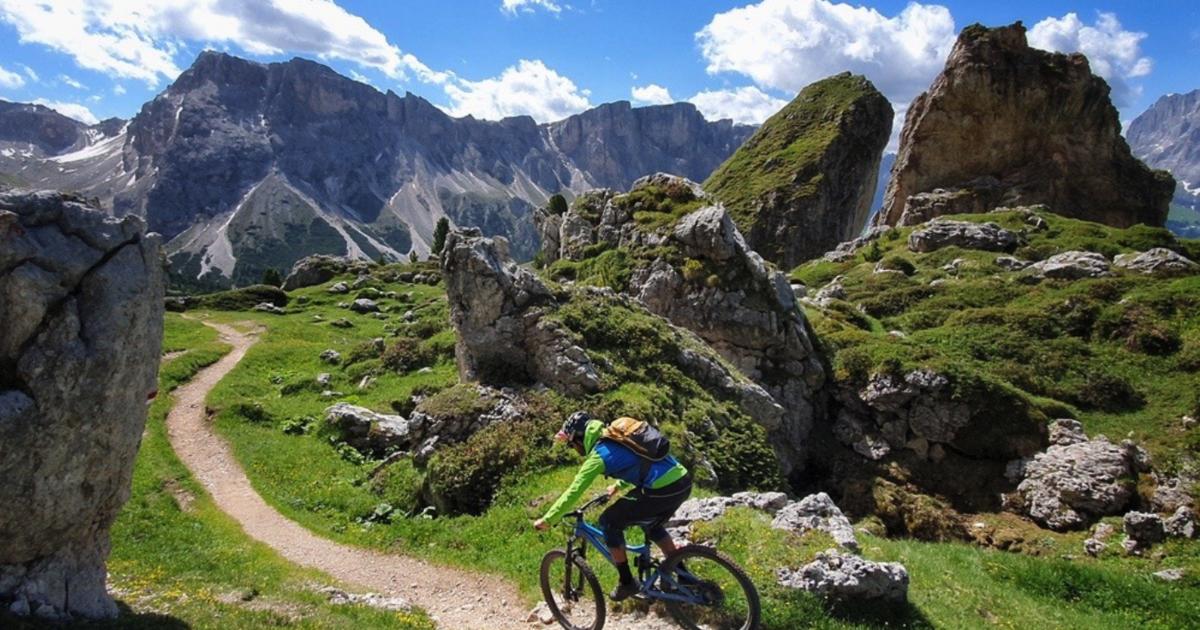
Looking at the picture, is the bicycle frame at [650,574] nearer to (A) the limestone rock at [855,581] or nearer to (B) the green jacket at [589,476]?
(B) the green jacket at [589,476]

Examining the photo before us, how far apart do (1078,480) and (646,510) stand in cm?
2550

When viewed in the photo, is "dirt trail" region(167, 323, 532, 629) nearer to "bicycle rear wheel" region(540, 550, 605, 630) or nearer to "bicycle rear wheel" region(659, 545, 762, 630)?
"bicycle rear wheel" region(540, 550, 605, 630)

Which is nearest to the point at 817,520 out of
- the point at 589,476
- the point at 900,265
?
the point at 589,476

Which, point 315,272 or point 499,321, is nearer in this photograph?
point 499,321

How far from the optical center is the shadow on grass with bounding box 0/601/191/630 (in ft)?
33.3

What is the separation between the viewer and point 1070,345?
38.8m

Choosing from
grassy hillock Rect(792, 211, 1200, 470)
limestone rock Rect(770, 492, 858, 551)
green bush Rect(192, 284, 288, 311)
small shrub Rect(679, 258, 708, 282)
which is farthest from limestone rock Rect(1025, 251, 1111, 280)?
green bush Rect(192, 284, 288, 311)

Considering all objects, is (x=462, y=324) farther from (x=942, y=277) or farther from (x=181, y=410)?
(x=942, y=277)

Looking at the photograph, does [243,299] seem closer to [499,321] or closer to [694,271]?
[694,271]

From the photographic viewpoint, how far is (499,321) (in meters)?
26.8

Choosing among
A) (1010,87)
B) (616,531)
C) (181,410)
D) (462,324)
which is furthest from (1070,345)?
(1010,87)

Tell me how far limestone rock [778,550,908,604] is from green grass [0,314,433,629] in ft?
24.9

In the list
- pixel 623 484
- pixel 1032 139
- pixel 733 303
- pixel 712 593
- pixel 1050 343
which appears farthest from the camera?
pixel 1032 139

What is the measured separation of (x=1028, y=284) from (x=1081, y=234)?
21901mm
